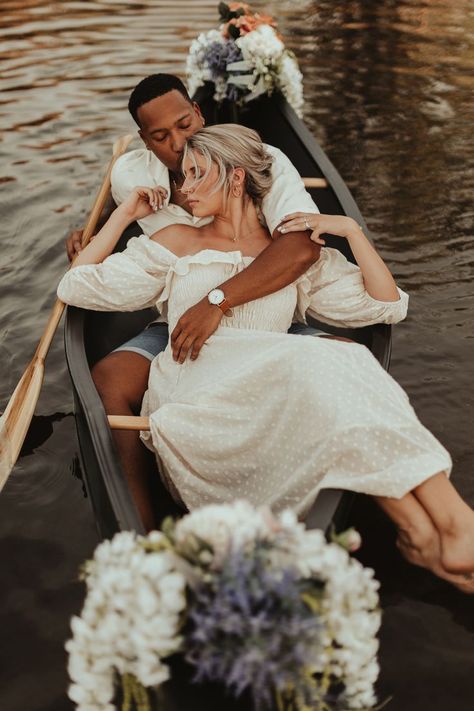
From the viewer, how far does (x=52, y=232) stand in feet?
19.6

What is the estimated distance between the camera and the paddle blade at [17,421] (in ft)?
11.2

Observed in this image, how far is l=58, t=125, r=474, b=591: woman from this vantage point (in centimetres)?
221

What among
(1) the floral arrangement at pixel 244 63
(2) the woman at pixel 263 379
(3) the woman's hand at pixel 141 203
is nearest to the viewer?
(2) the woman at pixel 263 379

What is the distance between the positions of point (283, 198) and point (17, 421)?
1510 mm

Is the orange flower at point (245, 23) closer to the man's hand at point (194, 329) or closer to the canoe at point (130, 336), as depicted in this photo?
the canoe at point (130, 336)

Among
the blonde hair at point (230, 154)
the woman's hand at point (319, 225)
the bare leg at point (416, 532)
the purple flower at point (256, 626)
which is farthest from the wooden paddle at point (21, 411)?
the purple flower at point (256, 626)

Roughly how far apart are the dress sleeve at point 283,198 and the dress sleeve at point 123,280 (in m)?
0.44

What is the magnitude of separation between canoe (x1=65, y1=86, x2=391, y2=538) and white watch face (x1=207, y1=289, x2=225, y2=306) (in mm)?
496

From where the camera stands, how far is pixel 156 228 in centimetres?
351

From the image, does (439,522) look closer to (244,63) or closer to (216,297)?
(216,297)

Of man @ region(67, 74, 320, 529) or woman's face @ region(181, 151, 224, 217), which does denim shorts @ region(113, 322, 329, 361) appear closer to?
man @ region(67, 74, 320, 529)

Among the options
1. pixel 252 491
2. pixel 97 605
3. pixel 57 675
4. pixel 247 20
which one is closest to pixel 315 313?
pixel 252 491

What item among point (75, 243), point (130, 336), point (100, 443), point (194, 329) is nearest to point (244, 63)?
point (75, 243)

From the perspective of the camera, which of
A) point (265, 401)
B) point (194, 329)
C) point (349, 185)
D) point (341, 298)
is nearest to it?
point (265, 401)
